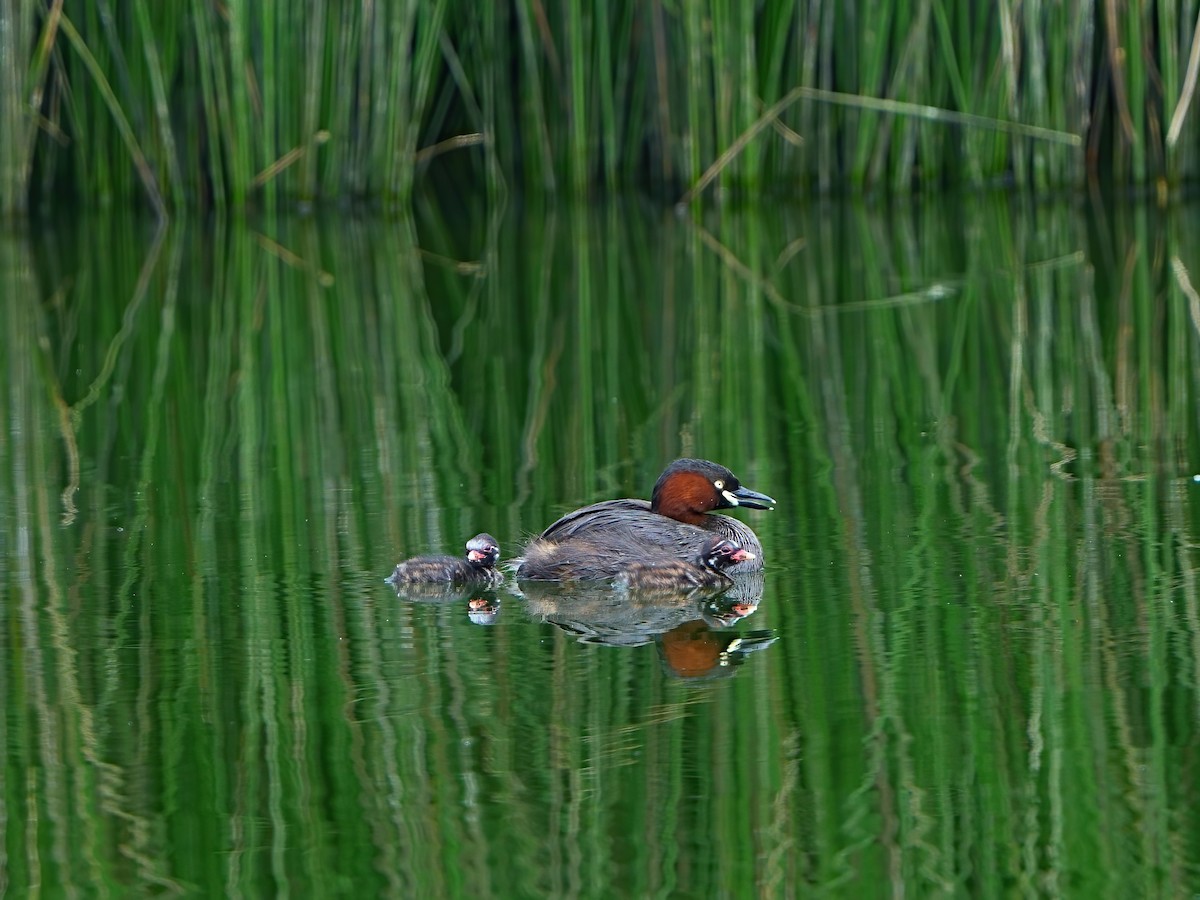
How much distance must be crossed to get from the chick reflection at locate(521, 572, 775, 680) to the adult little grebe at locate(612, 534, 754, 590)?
0.02 meters

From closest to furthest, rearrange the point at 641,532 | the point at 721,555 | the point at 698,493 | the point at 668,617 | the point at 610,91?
the point at 668,617 → the point at 721,555 → the point at 641,532 → the point at 698,493 → the point at 610,91

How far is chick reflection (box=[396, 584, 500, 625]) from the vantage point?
5.23 metres

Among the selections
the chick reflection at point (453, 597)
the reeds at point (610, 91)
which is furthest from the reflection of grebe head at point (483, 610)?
the reeds at point (610, 91)

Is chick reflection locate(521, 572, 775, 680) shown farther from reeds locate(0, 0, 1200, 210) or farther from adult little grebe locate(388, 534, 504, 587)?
reeds locate(0, 0, 1200, 210)

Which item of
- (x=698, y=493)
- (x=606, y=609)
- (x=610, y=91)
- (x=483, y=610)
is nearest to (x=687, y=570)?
(x=606, y=609)

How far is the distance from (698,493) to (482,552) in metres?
0.71

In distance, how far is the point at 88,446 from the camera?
7.48m

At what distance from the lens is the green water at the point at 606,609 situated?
371 cm

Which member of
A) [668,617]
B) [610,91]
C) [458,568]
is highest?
[610,91]

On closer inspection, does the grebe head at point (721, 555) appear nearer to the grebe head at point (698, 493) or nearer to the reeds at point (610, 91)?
the grebe head at point (698, 493)

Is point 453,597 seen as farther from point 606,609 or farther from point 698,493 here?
point 698,493

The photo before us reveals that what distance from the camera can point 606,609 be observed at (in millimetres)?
5293

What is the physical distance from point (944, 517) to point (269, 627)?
188 centimetres

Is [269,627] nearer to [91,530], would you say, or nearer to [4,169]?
[91,530]
